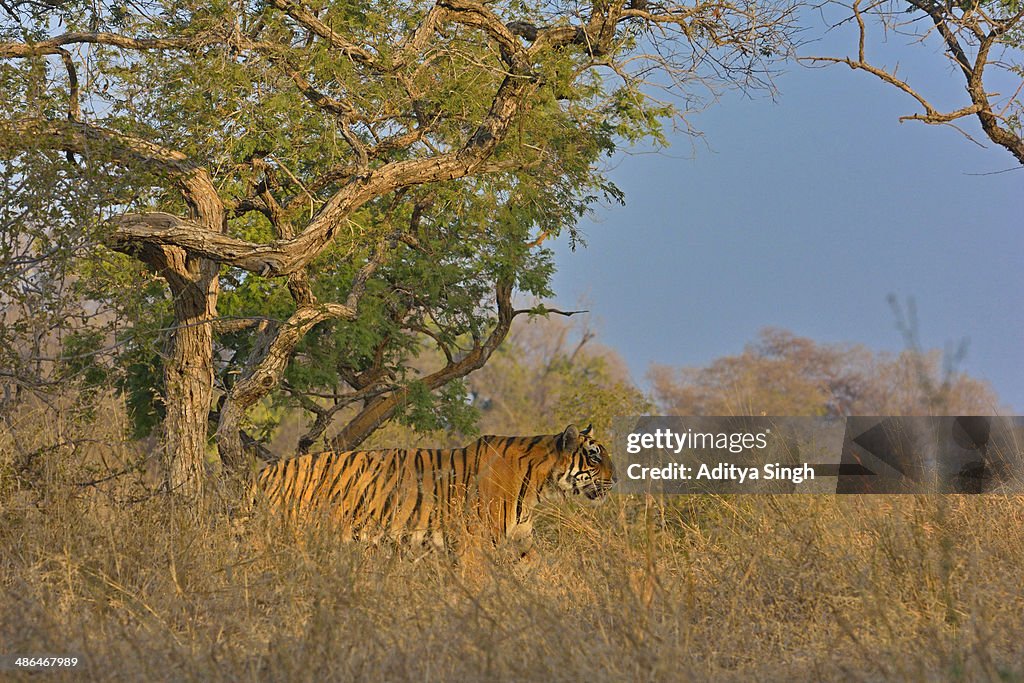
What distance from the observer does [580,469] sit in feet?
28.1

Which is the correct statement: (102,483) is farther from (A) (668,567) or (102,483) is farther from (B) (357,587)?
(A) (668,567)

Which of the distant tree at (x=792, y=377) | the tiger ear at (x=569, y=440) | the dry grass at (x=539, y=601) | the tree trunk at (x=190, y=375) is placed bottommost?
the dry grass at (x=539, y=601)

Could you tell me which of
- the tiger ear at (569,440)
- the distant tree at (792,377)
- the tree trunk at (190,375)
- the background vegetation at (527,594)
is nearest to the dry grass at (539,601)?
the background vegetation at (527,594)

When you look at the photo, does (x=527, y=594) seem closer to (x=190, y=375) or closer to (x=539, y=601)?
(x=539, y=601)

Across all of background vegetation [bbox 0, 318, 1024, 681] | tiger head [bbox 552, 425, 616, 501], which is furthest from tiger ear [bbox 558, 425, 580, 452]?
background vegetation [bbox 0, 318, 1024, 681]

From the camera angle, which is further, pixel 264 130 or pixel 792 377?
pixel 792 377

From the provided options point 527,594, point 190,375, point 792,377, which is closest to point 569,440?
point 527,594

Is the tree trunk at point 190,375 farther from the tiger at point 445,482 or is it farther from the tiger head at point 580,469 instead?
the tiger head at point 580,469

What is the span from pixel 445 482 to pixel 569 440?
1.04 meters

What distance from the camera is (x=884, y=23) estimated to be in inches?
442

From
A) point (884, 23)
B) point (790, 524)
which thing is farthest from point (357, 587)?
point (884, 23)

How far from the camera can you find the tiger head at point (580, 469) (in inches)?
335

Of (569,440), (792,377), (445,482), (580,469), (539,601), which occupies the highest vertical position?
(792,377)

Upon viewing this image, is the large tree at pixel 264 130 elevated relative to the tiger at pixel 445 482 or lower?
elevated
